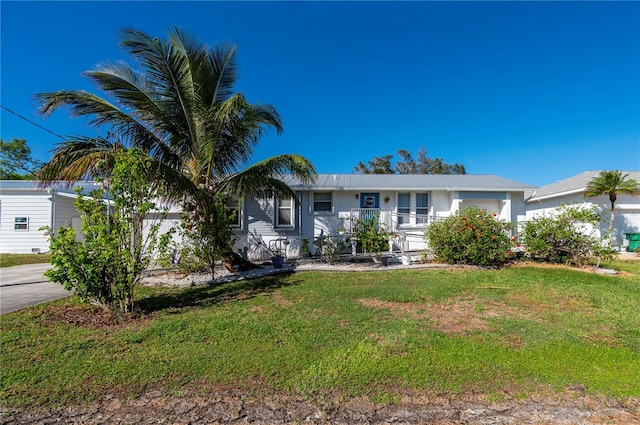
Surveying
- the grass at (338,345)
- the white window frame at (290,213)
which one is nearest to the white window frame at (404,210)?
the white window frame at (290,213)

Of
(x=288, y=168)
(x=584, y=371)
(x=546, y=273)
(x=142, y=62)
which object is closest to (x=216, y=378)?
(x=584, y=371)

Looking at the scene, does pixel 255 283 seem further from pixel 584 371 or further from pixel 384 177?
pixel 384 177

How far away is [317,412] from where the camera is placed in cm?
253

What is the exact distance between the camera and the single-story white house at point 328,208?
42.4 ft

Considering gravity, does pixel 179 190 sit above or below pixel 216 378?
above

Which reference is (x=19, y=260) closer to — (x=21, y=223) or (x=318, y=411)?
(x=21, y=223)

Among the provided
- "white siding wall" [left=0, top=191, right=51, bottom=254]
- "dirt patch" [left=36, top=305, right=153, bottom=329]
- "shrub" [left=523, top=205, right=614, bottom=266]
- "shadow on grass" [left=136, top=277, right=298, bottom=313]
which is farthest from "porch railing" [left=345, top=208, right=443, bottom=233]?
"white siding wall" [left=0, top=191, right=51, bottom=254]

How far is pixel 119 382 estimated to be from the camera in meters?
2.94

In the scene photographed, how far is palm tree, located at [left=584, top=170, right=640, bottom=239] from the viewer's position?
1298 centimetres

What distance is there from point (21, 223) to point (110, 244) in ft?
50.0

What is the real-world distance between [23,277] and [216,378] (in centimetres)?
961

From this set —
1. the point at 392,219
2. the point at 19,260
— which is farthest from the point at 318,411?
the point at 19,260

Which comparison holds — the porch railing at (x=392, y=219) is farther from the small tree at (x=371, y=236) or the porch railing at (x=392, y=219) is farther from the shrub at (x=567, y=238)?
the shrub at (x=567, y=238)

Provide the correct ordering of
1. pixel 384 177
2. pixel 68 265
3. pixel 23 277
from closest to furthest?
pixel 68 265 < pixel 23 277 < pixel 384 177
